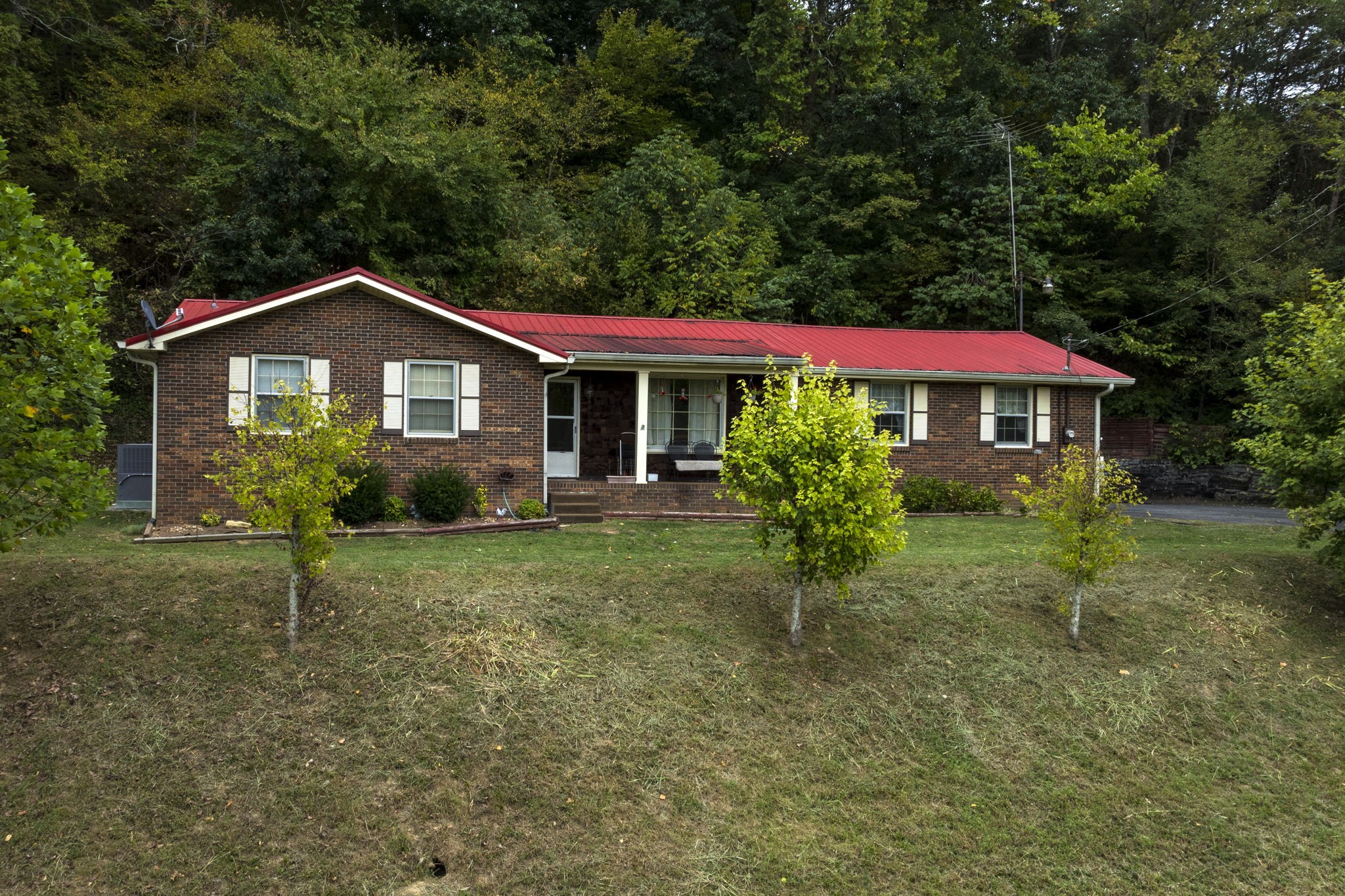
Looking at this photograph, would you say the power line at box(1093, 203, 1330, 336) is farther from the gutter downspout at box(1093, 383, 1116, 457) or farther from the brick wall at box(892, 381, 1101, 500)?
the brick wall at box(892, 381, 1101, 500)

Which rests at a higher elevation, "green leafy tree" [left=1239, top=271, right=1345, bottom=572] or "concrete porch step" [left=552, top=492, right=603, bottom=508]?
"green leafy tree" [left=1239, top=271, right=1345, bottom=572]

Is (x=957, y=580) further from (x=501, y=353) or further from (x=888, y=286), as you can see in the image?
(x=888, y=286)

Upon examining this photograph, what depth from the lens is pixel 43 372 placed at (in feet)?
24.5

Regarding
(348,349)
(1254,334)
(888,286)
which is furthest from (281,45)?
(1254,334)

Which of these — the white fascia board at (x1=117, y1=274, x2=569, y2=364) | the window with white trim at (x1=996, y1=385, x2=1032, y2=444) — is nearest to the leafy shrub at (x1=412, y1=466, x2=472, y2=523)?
the white fascia board at (x1=117, y1=274, x2=569, y2=364)

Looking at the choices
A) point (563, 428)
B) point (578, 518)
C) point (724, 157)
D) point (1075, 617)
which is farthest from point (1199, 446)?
point (578, 518)

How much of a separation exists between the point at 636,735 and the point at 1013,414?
14.5m

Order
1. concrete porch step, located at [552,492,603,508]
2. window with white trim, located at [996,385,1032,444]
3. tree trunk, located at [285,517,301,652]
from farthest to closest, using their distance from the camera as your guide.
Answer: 1. window with white trim, located at [996,385,1032,444]
2. concrete porch step, located at [552,492,603,508]
3. tree trunk, located at [285,517,301,652]

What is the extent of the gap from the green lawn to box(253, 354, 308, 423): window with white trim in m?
3.49

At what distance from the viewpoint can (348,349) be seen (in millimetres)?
14648

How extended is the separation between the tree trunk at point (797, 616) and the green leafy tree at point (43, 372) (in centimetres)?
655

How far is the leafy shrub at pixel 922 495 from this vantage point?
59.4ft

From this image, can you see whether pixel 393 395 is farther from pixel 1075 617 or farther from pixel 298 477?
pixel 1075 617

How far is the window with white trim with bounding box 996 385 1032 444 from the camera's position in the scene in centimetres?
2000
